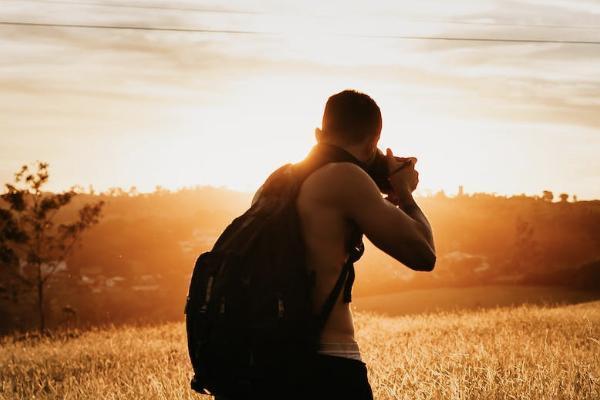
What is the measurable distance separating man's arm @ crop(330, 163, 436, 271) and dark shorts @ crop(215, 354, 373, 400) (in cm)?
41

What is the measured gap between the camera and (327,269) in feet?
8.78

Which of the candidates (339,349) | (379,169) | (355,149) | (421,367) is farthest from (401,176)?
(421,367)

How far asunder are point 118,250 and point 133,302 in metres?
10.8

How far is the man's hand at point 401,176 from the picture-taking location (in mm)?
2967

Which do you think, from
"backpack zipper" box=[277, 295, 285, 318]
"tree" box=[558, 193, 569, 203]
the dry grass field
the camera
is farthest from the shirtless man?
"tree" box=[558, 193, 569, 203]

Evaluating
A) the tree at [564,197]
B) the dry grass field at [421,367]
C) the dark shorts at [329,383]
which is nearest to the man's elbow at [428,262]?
the dark shorts at [329,383]

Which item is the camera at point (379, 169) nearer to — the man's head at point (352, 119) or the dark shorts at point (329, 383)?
the man's head at point (352, 119)

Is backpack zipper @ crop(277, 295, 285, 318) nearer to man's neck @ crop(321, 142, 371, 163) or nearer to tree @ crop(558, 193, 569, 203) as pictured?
man's neck @ crop(321, 142, 371, 163)

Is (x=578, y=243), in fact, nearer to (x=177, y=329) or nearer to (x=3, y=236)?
(x=3, y=236)

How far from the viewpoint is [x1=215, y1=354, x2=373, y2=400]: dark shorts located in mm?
2650

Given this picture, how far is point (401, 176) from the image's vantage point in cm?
298

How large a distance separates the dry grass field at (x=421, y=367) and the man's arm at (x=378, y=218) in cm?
238

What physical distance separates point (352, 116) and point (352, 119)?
0.04 feet

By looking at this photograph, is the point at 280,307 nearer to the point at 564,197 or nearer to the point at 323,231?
the point at 323,231
